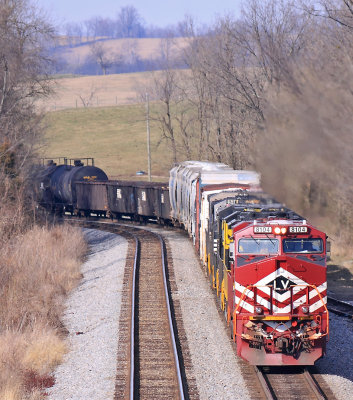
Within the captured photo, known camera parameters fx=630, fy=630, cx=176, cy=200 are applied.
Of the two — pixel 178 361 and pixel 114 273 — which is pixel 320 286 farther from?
pixel 114 273

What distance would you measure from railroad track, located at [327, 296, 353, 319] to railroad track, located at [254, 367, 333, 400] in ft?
16.4

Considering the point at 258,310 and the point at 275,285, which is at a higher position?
the point at 275,285

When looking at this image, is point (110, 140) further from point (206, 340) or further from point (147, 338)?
point (206, 340)

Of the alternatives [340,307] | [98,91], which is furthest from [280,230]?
[98,91]

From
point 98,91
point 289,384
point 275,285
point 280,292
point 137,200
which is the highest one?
point 98,91

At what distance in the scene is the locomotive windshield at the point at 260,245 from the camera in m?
13.2

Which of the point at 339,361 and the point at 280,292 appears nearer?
the point at 280,292

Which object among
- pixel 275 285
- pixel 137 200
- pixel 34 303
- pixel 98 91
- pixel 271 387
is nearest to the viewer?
pixel 271 387

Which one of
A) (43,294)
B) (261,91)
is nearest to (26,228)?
(43,294)

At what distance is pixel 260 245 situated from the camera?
520 inches

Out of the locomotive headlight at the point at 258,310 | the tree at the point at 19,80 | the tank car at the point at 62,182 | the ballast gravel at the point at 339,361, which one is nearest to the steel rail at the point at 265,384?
the ballast gravel at the point at 339,361

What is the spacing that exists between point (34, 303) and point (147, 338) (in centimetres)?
503

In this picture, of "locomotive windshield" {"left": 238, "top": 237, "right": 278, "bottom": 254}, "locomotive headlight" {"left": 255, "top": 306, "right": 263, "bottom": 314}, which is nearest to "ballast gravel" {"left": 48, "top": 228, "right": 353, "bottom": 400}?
"locomotive headlight" {"left": 255, "top": 306, "right": 263, "bottom": 314}

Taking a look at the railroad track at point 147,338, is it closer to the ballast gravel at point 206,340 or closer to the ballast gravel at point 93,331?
the ballast gravel at point 93,331
